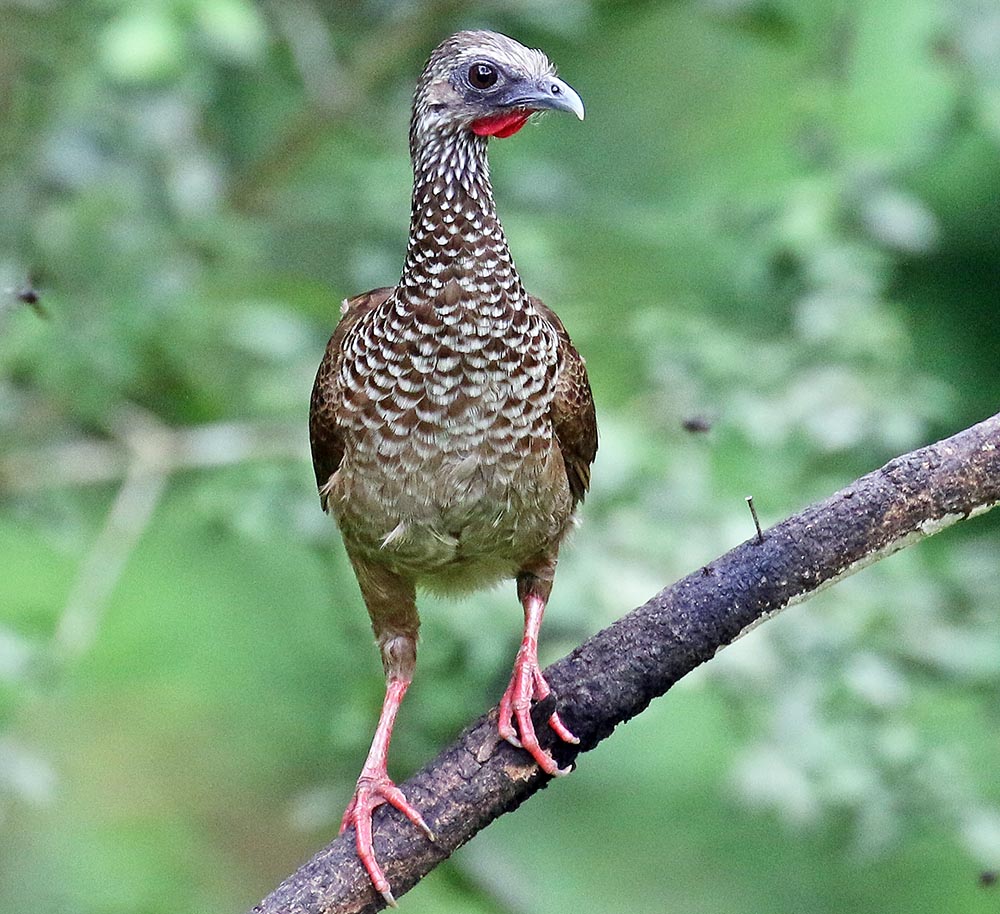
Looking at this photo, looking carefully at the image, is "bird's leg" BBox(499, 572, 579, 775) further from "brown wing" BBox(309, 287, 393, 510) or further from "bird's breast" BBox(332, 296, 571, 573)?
"brown wing" BBox(309, 287, 393, 510)

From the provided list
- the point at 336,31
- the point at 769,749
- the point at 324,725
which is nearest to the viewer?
the point at 769,749

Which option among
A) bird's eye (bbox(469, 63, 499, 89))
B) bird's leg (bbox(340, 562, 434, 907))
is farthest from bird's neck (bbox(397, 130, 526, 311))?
bird's leg (bbox(340, 562, 434, 907))

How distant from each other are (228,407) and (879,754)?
247cm

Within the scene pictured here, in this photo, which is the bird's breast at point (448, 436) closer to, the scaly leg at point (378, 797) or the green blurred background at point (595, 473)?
the scaly leg at point (378, 797)

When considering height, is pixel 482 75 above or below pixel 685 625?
above

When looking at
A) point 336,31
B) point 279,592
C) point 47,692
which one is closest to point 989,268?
point 336,31

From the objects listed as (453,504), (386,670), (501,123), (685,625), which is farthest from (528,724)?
(501,123)

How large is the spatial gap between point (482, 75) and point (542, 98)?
132mm

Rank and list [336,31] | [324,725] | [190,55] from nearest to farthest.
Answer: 1. [190,55]
2. [336,31]
3. [324,725]

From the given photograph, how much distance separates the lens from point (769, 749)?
3865 mm

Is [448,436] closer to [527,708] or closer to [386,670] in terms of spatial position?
[527,708]

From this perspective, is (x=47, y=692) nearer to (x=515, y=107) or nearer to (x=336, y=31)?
(x=515, y=107)

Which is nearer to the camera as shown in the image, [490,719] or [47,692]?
[490,719]

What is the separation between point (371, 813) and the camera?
271 centimetres
